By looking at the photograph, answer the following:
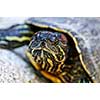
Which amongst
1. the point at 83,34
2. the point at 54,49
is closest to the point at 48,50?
the point at 54,49

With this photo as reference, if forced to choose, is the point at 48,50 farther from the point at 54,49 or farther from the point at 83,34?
the point at 83,34
